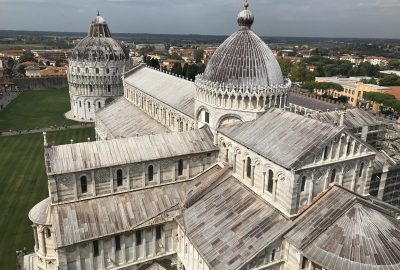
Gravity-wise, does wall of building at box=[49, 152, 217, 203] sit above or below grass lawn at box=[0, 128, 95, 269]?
above

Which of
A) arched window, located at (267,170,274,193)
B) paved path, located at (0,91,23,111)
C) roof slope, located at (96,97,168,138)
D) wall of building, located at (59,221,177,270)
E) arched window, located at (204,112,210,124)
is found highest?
arched window, located at (204,112,210,124)

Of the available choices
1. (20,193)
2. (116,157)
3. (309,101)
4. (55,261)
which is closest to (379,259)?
(116,157)

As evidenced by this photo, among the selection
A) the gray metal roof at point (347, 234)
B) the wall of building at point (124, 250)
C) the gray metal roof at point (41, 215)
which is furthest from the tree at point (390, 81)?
the gray metal roof at point (41, 215)

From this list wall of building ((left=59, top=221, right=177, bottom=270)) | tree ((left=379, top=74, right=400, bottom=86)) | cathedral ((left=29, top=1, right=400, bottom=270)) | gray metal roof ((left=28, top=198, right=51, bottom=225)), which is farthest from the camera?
tree ((left=379, top=74, right=400, bottom=86))

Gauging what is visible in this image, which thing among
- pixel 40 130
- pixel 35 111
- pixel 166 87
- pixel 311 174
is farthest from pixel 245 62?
pixel 35 111

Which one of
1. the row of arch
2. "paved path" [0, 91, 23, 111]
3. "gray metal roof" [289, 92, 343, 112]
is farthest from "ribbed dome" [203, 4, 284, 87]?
"paved path" [0, 91, 23, 111]

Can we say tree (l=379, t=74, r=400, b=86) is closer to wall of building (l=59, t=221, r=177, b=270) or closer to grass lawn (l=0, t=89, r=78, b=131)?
grass lawn (l=0, t=89, r=78, b=131)

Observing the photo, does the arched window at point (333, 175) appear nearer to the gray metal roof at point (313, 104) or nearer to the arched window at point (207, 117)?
the arched window at point (207, 117)
